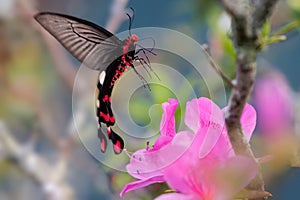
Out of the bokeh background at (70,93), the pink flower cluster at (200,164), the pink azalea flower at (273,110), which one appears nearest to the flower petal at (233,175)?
the pink flower cluster at (200,164)

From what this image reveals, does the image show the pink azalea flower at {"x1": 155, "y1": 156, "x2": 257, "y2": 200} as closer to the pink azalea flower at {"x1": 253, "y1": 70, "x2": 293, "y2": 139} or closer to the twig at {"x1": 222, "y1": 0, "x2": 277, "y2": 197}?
the twig at {"x1": 222, "y1": 0, "x2": 277, "y2": 197}

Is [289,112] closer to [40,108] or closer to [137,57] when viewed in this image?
[137,57]

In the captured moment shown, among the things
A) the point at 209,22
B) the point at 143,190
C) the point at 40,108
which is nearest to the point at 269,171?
the point at 143,190

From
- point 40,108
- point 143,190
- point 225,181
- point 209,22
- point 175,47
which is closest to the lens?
point 225,181

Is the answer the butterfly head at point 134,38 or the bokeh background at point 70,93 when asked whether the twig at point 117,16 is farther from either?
the butterfly head at point 134,38

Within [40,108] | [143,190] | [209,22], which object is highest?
[209,22]

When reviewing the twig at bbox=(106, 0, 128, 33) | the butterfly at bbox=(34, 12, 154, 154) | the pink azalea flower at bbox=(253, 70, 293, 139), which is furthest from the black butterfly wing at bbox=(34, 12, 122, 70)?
the twig at bbox=(106, 0, 128, 33)

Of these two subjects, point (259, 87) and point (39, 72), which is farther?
point (39, 72)
